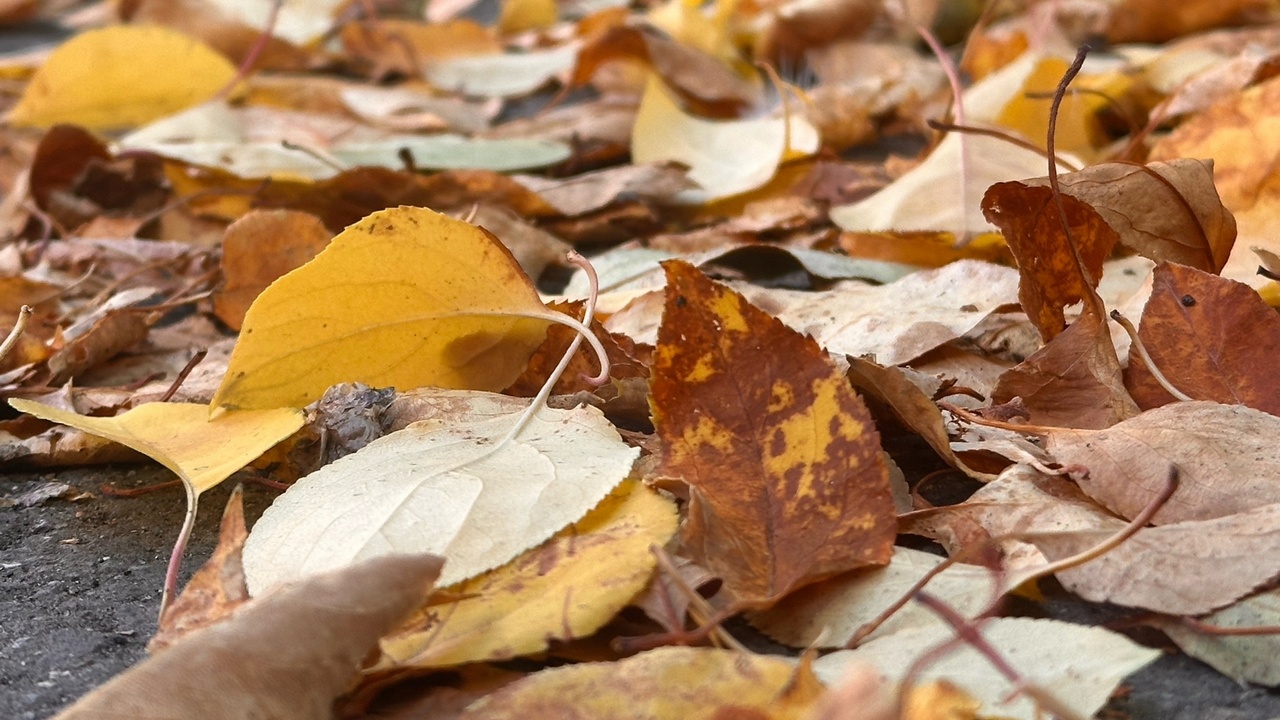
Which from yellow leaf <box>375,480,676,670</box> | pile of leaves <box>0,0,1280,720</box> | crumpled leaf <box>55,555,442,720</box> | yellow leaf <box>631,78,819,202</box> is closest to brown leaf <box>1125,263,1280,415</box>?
pile of leaves <box>0,0,1280,720</box>

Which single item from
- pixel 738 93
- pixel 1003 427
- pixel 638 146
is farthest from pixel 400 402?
pixel 738 93

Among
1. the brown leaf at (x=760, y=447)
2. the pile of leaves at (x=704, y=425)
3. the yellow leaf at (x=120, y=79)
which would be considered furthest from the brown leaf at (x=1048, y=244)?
the yellow leaf at (x=120, y=79)

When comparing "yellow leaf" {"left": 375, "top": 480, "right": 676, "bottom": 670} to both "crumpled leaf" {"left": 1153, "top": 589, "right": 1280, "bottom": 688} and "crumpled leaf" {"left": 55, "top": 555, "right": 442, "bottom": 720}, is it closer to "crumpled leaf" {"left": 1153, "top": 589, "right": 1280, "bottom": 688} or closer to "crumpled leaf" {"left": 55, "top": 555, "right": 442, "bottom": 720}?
"crumpled leaf" {"left": 55, "top": 555, "right": 442, "bottom": 720}

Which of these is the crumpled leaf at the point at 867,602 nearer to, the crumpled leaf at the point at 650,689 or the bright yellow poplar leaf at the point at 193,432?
the crumpled leaf at the point at 650,689

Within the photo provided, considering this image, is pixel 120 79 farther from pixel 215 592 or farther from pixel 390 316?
pixel 215 592

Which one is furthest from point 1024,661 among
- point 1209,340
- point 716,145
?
point 716,145

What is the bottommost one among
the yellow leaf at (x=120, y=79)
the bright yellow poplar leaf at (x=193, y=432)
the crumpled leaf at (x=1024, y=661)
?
the yellow leaf at (x=120, y=79)
